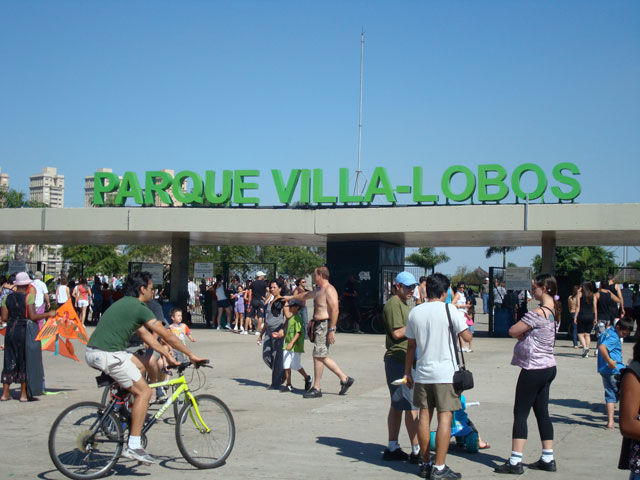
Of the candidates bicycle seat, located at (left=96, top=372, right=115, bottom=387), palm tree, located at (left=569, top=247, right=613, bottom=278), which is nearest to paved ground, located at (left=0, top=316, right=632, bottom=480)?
bicycle seat, located at (left=96, top=372, right=115, bottom=387)

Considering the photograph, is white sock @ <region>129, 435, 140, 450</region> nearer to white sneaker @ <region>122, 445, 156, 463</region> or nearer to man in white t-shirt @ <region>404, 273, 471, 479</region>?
white sneaker @ <region>122, 445, 156, 463</region>

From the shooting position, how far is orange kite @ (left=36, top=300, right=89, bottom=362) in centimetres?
1101

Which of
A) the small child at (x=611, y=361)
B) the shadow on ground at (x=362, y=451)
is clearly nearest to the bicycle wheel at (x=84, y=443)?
the shadow on ground at (x=362, y=451)

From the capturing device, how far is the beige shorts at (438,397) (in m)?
6.32

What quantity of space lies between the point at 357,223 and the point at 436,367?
16.5m

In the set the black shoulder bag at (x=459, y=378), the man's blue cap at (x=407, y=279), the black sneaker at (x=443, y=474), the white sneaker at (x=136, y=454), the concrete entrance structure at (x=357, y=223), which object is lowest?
the black sneaker at (x=443, y=474)

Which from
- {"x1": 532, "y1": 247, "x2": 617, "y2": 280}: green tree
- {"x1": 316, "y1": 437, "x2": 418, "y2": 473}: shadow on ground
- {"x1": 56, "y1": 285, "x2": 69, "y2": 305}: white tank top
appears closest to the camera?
{"x1": 316, "y1": 437, "x2": 418, "y2": 473}: shadow on ground

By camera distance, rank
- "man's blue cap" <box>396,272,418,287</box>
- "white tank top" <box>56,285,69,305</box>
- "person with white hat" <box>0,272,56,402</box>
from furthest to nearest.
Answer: "white tank top" <box>56,285,69,305</box>, "person with white hat" <box>0,272,56,402</box>, "man's blue cap" <box>396,272,418,287</box>

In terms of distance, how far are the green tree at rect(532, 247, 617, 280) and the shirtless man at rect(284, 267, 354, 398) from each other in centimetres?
4490

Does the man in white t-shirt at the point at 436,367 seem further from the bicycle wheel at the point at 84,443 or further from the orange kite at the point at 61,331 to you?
Answer: the orange kite at the point at 61,331

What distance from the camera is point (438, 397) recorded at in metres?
6.36

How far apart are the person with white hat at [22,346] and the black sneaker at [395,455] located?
18.5 ft

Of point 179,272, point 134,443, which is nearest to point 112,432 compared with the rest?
point 134,443

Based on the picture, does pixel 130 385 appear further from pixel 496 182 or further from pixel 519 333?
pixel 496 182
